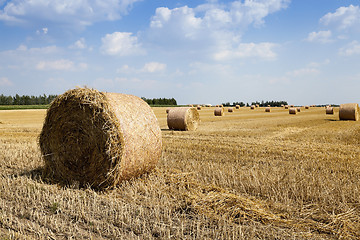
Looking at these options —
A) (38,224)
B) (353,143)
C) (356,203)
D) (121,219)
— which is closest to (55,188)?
(38,224)

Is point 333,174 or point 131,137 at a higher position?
point 131,137

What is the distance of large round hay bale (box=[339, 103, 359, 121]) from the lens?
21.6m

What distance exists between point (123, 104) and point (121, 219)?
2.65m

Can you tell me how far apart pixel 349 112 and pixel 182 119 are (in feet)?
47.2

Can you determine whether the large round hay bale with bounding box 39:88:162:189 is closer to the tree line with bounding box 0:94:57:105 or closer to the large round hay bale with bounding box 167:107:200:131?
the large round hay bale with bounding box 167:107:200:131

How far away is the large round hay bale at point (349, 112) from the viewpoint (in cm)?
2161

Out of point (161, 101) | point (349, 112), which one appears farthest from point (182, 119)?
point (161, 101)

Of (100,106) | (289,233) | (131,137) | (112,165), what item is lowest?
(289,233)

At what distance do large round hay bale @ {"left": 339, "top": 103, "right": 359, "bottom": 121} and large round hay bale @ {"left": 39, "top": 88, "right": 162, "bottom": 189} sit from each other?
20.6 meters

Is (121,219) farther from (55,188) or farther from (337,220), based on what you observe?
(337,220)

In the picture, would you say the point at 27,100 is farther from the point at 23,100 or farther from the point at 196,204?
the point at 196,204

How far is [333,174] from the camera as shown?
5.92 meters

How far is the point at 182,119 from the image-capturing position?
623 inches

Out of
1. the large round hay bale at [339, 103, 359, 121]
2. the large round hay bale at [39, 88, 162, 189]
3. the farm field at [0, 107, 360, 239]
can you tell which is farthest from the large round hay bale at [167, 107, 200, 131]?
the large round hay bale at [339, 103, 359, 121]
